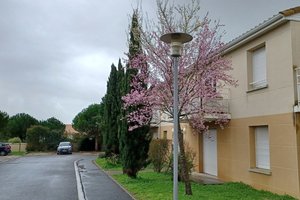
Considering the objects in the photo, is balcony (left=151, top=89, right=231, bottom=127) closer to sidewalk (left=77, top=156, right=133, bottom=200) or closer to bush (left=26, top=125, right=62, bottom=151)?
sidewalk (left=77, top=156, right=133, bottom=200)

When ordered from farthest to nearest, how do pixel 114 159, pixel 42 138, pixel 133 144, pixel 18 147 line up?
pixel 18 147 < pixel 42 138 < pixel 114 159 < pixel 133 144

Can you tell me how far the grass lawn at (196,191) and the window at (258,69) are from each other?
3760mm

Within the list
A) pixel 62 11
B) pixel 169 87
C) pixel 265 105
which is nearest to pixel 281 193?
pixel 265 105

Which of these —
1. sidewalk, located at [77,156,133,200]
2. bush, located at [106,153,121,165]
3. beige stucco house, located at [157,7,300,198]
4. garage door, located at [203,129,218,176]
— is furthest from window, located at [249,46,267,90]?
bush, located at [106,153,121,165]

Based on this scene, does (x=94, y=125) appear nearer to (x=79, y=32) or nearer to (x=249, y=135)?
(x=79, y=32)

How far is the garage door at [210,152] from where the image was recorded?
17.1 m

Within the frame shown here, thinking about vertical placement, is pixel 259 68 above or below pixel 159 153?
above

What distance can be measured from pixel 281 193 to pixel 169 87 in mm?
4953

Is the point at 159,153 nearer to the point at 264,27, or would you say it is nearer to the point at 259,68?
the point at 259,68

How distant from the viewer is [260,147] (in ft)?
43.5

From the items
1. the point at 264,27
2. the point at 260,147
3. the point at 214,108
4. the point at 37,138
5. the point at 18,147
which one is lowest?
the point at 18,147

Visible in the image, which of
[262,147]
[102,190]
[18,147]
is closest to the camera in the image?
[102,190]

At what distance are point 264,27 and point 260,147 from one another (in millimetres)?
4312

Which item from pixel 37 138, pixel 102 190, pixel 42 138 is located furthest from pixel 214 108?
pixel 42 138
